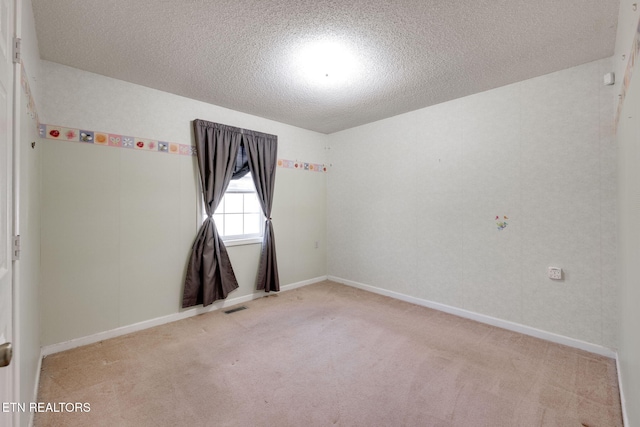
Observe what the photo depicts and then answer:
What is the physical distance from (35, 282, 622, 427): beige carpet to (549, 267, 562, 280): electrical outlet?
606mm

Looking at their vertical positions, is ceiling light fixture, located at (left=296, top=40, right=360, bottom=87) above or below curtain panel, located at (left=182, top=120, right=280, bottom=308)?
above

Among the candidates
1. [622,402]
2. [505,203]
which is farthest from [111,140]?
[622,402]

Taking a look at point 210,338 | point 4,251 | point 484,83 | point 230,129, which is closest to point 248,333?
point 210,338

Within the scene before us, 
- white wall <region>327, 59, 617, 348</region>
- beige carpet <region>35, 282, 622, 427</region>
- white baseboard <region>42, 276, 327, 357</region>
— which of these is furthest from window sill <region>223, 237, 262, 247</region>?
white wall <region>327, 59, 617, 348</region>

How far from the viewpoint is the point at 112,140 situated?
8.84 feet

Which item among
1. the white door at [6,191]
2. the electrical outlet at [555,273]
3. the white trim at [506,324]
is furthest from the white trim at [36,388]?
the electrical outlet at [555,273]

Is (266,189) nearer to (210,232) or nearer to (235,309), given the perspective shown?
(210,232)

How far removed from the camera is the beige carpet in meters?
1.69

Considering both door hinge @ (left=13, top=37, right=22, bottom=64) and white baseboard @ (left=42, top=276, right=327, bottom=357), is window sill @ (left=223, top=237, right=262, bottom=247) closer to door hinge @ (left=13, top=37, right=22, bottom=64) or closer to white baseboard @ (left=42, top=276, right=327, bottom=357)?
white baseboard @ (left=42, top=276, right=327, bottom=357)

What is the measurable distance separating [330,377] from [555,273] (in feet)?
7.33

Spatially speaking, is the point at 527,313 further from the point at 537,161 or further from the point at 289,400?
the point at 289,400

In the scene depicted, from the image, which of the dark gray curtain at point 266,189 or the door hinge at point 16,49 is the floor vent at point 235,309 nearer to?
the dark gray curtain at point 266,189

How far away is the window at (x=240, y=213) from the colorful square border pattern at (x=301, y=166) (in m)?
0.59

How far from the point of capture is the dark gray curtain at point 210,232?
10.4ft
